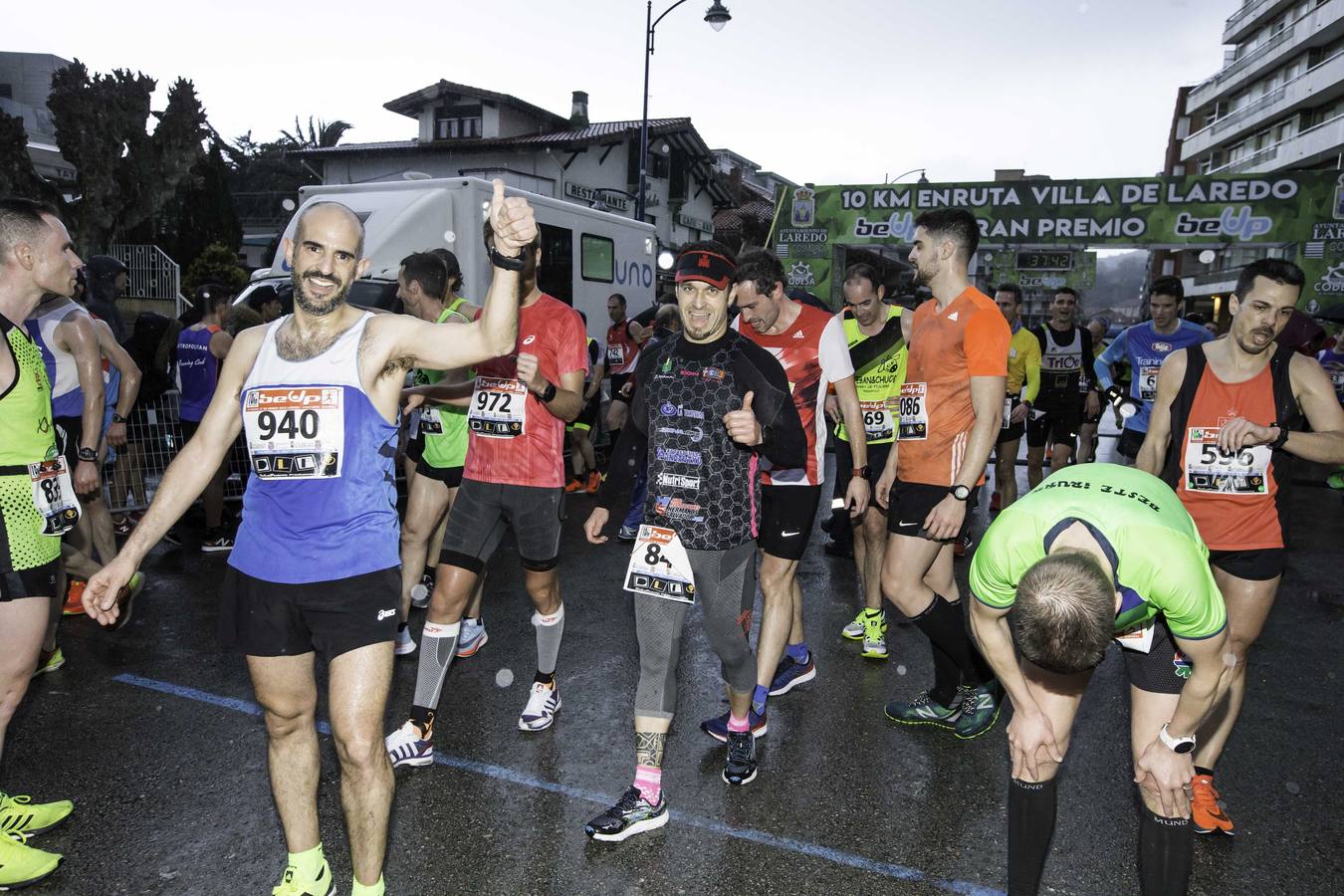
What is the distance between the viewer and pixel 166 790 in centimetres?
380

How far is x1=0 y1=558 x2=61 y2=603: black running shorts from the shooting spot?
10.3ft

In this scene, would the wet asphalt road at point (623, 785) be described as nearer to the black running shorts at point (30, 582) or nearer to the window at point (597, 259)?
the black running shorts at point (30, 582)

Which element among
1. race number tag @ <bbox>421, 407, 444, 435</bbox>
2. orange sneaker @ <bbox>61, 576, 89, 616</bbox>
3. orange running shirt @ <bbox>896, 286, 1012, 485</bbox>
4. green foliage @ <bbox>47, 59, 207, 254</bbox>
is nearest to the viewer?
orange running shirt @ <bbox>896, 286, 1012, 485</bbox>

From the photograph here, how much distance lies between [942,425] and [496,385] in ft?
7.27

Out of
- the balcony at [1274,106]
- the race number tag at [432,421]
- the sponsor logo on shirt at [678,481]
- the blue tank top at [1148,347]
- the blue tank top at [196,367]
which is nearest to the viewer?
the sponsor logo on shirt at [678,481]

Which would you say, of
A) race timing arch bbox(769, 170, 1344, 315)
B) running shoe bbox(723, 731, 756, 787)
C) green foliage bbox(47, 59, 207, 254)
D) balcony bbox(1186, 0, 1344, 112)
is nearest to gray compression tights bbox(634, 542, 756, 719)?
running shoe bbox(723, 731, 756, 787)

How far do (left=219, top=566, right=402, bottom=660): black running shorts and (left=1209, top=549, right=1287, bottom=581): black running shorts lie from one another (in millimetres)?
3296

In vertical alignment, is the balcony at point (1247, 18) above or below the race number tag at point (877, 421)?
above

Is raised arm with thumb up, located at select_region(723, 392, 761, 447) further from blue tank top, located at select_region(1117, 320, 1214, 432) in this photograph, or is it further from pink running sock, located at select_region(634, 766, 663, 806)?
blue tank top, located at select_region(1117, 320, 1214, 432)

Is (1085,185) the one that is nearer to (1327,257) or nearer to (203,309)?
(1327,257)

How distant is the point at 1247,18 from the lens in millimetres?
59125

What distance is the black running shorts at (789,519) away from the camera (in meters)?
4.43


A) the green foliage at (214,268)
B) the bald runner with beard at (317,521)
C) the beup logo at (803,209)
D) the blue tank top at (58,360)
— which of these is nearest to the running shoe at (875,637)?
the bald runner with beard at (317,521)

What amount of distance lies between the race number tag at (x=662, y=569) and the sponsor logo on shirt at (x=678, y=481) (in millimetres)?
186
